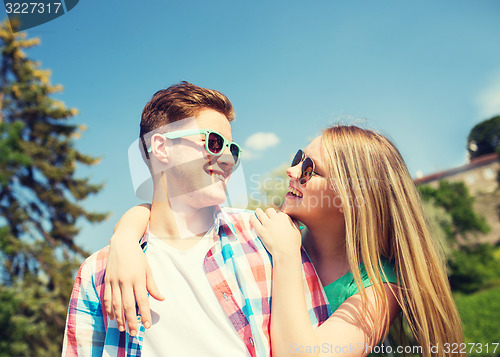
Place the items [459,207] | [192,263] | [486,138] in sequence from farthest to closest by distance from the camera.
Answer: [486,138] < [459,207] < [192,263]

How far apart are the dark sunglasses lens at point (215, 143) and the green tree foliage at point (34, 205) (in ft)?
37.2

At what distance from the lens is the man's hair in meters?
2.47

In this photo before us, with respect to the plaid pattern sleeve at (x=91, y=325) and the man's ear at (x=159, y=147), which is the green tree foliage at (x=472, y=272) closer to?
the man's ear at (x=159, y=147)

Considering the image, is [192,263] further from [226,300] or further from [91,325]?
[91,325]

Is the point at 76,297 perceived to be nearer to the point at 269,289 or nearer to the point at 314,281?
A: the point at 269,289

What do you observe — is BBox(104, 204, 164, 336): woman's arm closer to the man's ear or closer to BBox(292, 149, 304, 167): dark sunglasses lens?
the man's ear

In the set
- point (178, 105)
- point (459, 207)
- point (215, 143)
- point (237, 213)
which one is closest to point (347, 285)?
point (237, 213)

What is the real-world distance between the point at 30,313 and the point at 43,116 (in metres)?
8.26

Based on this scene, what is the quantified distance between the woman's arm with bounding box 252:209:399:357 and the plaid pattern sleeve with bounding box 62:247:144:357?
827 millimetres

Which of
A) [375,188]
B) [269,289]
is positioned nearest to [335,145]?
[375,188]

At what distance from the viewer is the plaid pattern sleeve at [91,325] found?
183 cm

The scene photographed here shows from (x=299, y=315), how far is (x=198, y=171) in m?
1.16

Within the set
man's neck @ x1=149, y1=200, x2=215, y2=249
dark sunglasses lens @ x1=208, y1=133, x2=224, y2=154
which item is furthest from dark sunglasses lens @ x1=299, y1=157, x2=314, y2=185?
man's neck @ x1=149, y1=200, x2=215, y2=249

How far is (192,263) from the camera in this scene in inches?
79.8
